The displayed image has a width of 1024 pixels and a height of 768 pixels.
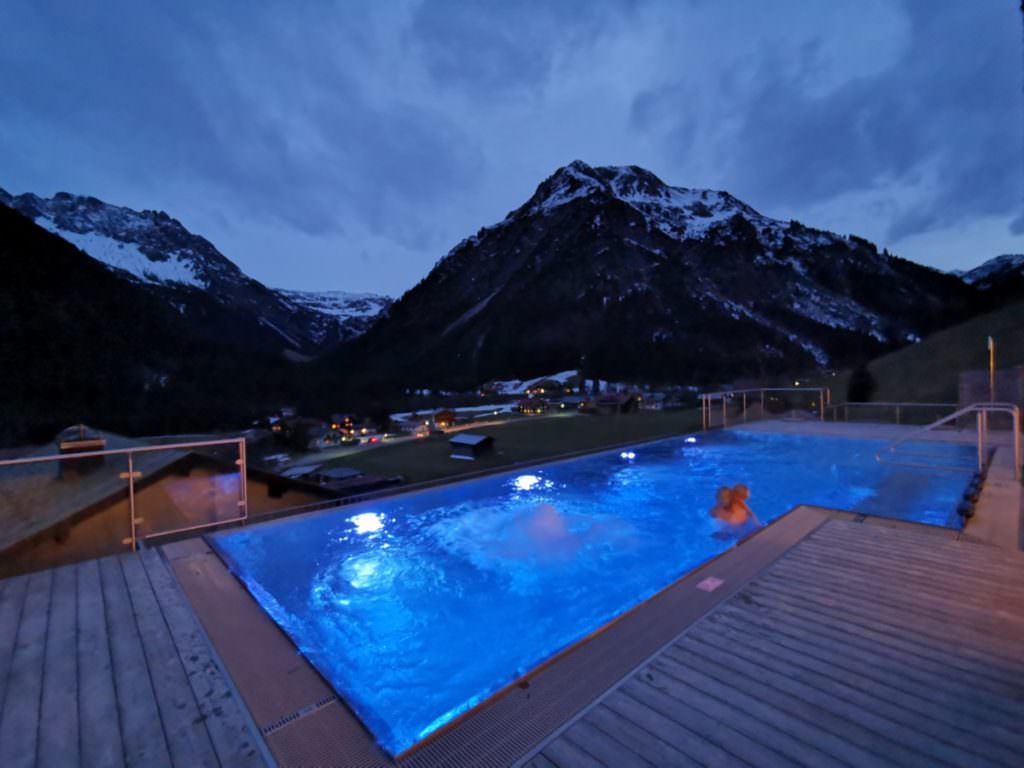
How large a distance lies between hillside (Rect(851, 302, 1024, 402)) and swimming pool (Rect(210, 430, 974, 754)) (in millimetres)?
10948

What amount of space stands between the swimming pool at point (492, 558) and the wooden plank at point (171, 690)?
0.56m

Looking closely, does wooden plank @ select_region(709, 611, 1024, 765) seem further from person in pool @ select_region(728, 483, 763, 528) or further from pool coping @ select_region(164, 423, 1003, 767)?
person in pool @ select_region(728, 483, 763, 528)

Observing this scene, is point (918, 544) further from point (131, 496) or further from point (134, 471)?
point (134, 471)

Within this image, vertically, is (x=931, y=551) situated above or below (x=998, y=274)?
below

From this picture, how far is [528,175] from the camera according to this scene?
136m

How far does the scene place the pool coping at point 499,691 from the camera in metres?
1.64

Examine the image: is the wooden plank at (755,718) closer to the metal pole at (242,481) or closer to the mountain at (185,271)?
the metal pole at (242,481)

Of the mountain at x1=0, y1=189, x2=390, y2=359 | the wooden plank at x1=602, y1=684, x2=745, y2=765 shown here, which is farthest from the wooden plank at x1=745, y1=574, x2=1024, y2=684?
the mountain at x1=0, y1=189, x2=390, y2=359

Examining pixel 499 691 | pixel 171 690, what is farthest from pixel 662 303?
pixel 171 690

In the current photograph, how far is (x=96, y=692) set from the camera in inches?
71.6

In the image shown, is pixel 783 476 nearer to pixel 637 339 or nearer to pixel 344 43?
pixel 344 43

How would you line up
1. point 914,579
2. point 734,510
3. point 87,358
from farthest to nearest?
point 87,358 < point 734,510 < point 914,579

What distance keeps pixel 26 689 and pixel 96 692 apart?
0.27 m

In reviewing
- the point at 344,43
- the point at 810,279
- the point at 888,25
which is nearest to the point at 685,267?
the point at 810,279
